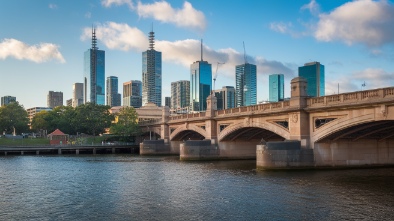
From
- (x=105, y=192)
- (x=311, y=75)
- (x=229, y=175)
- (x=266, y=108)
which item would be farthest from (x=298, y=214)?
(x=311, y=75)

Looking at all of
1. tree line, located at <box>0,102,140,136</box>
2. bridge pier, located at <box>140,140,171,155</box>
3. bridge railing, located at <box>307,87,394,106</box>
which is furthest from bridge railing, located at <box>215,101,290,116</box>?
tree line, located at <box>0,102,140,136</box>

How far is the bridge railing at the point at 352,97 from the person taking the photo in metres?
35.9

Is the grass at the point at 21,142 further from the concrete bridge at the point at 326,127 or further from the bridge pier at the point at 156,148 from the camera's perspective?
the concrete bridge at the point at 326,127

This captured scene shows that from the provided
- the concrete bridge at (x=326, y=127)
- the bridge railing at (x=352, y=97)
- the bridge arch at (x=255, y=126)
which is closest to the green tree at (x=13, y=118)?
the bridge arch at (x=255, y=126)

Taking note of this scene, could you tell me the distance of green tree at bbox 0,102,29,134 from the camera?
5300 inches

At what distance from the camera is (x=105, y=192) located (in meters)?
33.2

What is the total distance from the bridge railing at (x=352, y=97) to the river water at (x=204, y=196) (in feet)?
23.6

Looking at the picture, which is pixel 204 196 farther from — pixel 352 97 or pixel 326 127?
pixel 352 97

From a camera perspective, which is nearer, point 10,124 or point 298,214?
point 298,214

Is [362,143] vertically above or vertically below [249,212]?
above

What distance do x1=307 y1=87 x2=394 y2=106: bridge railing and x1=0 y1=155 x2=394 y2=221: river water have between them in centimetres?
718

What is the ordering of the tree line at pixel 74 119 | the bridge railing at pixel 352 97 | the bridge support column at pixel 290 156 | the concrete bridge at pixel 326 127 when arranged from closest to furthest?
the bridge railing at pixel 352 97
the concrete bridge at pixel 326 127
the bridge support column at pixel 290 156
the tree line at pixel 74 119

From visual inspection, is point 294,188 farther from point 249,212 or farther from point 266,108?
point 266,108

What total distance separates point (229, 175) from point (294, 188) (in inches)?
449
